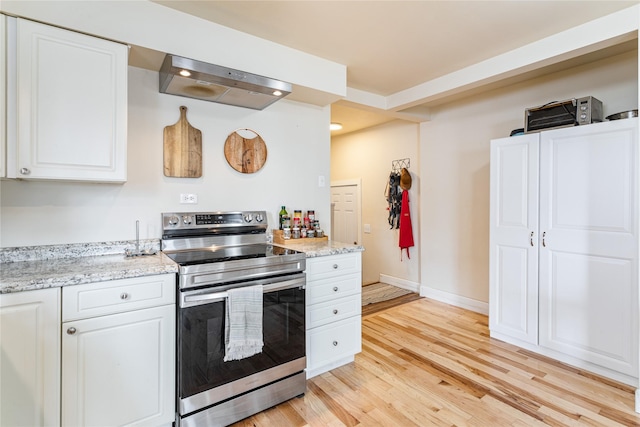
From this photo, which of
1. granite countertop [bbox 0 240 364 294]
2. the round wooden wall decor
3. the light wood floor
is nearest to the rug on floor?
the light wood floor

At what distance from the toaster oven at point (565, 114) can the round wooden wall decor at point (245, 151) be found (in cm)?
230

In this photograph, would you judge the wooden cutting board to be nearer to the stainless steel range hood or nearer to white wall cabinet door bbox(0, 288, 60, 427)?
the stainless steel range hood

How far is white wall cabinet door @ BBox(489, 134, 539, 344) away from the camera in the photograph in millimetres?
2701

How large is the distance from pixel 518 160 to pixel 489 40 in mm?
1008

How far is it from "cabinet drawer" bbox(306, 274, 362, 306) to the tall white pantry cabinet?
1.44 m

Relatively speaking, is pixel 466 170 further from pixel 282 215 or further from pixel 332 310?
pixel 332 310

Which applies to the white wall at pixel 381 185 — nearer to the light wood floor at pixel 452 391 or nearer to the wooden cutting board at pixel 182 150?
the light wood floor at pixel 452 391

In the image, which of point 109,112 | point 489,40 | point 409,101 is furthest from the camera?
point 409,101

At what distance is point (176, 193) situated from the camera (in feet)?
7.79

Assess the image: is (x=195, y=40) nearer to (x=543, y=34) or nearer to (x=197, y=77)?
(x=197, y=77)

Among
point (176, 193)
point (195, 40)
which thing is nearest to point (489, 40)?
point (195, 40)

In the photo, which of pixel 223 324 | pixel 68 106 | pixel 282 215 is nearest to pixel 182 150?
pixel 68 106

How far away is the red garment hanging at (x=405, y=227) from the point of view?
4.45 m

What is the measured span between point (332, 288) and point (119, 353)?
135 centimetres
